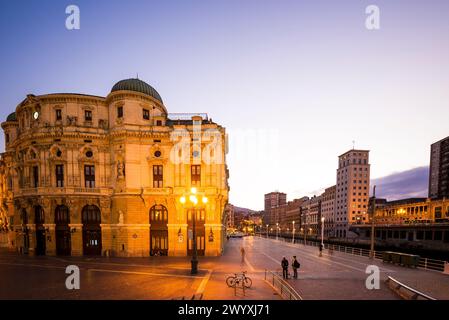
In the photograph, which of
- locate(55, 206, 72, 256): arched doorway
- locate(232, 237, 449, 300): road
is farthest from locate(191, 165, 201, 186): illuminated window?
locate(55, 206, 72, 256): arched doorway

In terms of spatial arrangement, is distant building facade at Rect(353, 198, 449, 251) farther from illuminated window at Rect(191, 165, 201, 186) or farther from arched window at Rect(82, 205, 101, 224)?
arched window at Rect(82, 205, 101, 224)

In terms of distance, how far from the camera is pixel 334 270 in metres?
19.3

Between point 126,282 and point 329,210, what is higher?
point 126,282

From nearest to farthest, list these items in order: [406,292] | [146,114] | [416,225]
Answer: [406,292], [146,114], [416,225]

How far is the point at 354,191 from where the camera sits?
117250 millimetres

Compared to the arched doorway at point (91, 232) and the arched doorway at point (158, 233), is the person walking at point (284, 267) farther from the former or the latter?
the arched doorway at point (91, 232)

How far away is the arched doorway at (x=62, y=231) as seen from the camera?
28672 millimetres

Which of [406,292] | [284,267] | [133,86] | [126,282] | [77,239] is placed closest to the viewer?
[406,292]

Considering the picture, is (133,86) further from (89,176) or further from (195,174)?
(195,174)

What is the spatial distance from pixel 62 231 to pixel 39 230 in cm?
384

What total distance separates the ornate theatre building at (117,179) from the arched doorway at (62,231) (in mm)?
87

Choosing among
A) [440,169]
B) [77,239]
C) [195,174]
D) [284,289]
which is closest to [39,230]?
[77,239]
